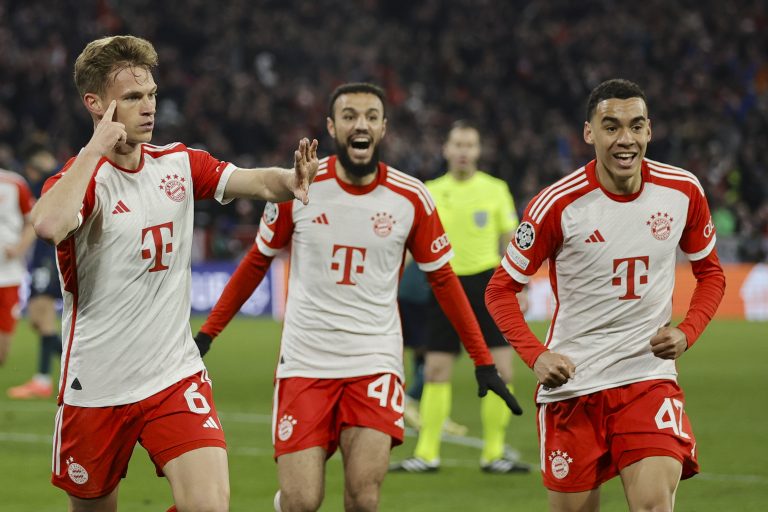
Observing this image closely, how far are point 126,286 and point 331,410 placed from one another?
152cm

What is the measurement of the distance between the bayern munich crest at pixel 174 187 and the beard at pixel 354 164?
1.36 metres

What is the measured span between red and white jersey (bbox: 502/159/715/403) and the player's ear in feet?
6.12

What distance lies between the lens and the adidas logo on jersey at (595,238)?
217 inches

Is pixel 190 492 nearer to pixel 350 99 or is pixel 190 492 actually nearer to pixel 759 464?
pixel 350 99

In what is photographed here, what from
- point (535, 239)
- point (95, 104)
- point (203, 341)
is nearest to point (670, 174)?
point (535, 239)

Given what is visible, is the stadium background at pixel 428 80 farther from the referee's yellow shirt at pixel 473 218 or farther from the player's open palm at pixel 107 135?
the player's open palm at pixel 107 135

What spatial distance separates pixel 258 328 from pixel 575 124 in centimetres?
985

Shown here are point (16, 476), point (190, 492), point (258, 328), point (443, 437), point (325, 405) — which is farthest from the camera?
point (258, 328)

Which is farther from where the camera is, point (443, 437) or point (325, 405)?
point (443, 437)

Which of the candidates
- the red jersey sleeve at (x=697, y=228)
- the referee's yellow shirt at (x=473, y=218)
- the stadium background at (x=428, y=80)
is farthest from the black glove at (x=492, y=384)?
the stadium background at (x=428, y=80)

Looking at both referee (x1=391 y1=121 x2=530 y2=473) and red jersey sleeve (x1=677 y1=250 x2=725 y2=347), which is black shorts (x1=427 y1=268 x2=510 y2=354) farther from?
red jersey sleeve (x1=677 y1=250 x2=725 y2=347)

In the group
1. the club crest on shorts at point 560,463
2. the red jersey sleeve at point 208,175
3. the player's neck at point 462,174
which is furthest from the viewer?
the player's neck at point 462,174

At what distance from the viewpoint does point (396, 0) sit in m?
31.4

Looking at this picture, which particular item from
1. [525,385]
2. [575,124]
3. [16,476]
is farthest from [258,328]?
[16,476]
